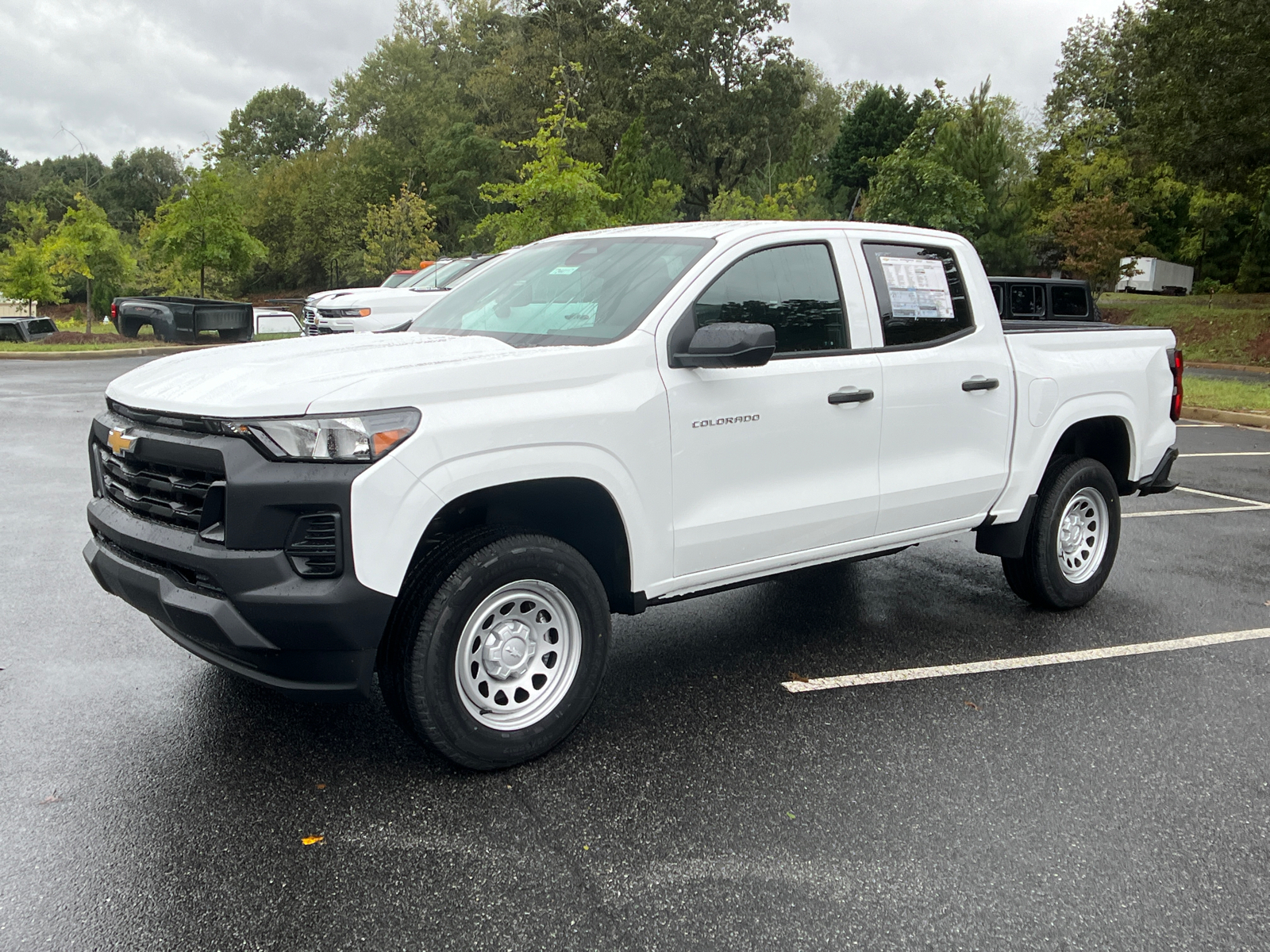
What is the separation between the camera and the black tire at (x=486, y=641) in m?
3.41

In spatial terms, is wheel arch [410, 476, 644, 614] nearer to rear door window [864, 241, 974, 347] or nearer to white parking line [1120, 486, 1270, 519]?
rear door window [864, 241, 974, 347]

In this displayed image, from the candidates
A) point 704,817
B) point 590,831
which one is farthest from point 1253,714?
point 590,831

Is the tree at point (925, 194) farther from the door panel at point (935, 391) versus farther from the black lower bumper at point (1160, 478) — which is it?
the door panel at point (935, 391)

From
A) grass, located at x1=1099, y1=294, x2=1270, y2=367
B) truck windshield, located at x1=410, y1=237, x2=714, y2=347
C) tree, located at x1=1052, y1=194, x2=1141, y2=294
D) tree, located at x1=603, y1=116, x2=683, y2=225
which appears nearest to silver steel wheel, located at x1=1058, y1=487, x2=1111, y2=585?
truck windshield, located at x1=410, y1=237, x2=714, y2=347

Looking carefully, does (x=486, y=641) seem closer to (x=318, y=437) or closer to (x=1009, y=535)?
(x=318, y=437)

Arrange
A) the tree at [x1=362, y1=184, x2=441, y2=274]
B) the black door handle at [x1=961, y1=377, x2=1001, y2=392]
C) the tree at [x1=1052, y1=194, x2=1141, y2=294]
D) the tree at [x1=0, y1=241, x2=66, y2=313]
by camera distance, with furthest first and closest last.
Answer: the tree at [x1=362, y1=184, x2=441, y2=274] < the tree at [x1=1052, y1=194, x2=1141, y2=294] < the tree at [x1=0, y1=241, x2=66, y2=313] < the black door handle at [x1=961, y1=377, x2=1001, y2=392]

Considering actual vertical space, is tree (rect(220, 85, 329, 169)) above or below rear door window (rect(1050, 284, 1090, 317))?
above

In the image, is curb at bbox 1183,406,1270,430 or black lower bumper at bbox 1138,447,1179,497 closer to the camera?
black lower bumper at bbox 1138,447,1179,497

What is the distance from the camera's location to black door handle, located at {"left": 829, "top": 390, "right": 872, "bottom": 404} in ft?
14.3

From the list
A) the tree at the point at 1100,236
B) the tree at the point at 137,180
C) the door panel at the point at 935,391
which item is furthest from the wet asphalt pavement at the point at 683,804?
the tree at the point at 137,180

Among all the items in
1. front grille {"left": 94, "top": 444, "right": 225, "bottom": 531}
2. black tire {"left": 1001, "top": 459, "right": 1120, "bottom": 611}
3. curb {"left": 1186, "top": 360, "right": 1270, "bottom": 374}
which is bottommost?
black tire {"left": 1001, "top": 459, "right": 1120, "bottom": 611}

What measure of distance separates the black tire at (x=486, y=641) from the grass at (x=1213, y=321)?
22233 millimetres

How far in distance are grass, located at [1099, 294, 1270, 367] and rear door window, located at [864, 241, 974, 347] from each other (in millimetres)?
19995

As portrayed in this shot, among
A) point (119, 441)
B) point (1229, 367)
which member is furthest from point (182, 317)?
point (1229, 367)
